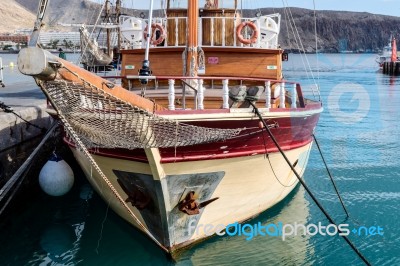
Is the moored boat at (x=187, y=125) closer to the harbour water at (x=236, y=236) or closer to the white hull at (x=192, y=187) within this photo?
the white hull at (x=192, y=187)

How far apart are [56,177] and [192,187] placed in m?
3.81

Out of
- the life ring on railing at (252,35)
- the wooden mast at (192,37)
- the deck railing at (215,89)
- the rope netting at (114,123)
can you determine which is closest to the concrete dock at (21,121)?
the deck railing at (215,89)

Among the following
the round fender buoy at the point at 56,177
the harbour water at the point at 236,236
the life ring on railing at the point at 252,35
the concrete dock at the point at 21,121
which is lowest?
the harbour water at the point at 236,236

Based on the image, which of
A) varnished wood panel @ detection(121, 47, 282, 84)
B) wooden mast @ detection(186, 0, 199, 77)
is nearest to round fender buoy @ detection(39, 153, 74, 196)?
varnished wood panel @ detection(121, 47, 282, 84)

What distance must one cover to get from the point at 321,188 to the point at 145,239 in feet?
17.8

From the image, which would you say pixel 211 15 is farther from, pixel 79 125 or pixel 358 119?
pixel 358 119

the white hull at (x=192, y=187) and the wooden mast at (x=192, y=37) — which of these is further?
the wooden mast at (x=192, y=37)

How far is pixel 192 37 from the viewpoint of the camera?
8258mm

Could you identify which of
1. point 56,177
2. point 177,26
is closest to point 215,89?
point 177,26

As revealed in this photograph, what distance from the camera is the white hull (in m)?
7.28

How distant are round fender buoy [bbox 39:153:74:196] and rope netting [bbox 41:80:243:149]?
3233 millimetres

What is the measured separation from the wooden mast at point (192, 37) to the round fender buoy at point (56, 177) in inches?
146

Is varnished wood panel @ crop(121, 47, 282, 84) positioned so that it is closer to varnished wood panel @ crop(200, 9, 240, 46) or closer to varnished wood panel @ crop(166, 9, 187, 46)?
varnished wood panel @ crop(200, 9, 240, 46)

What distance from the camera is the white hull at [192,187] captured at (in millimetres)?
7281
